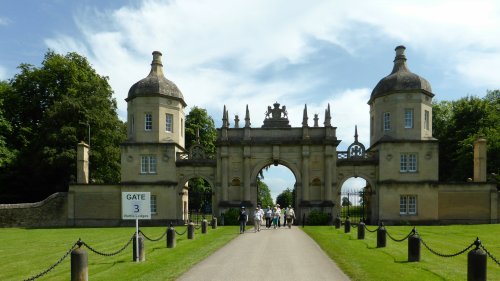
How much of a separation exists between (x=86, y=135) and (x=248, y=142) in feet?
50.8

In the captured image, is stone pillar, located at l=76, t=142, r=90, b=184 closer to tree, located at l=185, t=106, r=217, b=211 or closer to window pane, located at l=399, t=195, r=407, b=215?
tree, located at l=185, t=106, r=217, b=211

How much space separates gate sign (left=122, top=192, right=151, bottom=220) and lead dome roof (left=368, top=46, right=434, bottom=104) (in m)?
25.1

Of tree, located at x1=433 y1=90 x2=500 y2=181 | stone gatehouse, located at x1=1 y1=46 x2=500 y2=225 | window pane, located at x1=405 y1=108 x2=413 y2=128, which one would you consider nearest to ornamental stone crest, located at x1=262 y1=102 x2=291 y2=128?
stone gatehouse, located at x1=1 y1=46 x2=500 y2=225

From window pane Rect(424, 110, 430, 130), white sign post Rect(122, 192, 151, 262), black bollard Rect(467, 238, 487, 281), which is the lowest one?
black bollard Rect(467, 238, 487, 281)

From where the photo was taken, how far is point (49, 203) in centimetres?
3734

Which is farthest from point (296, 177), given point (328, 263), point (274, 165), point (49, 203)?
point (328, 263)

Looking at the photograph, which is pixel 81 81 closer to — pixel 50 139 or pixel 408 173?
pixel 50 139

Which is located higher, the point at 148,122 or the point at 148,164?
the point at 148,122

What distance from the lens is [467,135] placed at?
49.9m

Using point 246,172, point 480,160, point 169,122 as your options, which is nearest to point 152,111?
point 169,122

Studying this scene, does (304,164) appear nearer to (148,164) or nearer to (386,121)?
(386,121)

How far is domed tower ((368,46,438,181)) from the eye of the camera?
119 ft

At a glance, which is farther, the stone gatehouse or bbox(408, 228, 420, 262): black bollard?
the stone gatehouse

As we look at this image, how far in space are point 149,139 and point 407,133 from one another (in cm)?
1935
